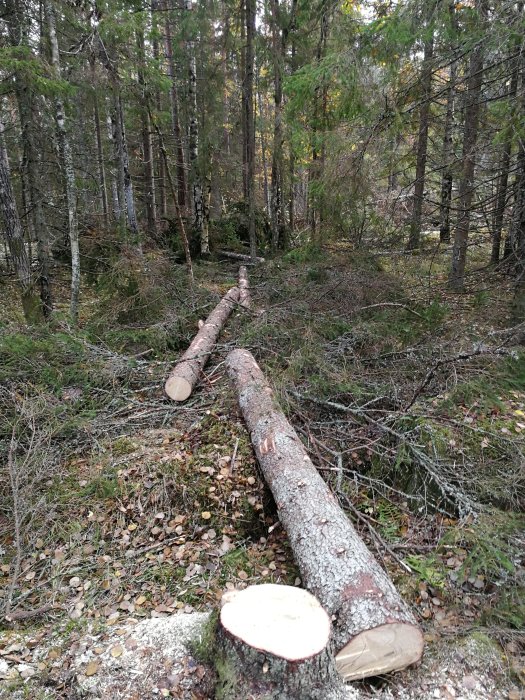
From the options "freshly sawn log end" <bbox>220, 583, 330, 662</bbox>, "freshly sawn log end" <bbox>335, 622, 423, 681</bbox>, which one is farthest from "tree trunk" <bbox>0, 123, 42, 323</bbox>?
"freshly sawn log end" <bbox>335, 622, 423, 681</bbox>

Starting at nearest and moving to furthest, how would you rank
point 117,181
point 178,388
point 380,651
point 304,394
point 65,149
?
point 380,651 < point 304,394 < point 178,388 < point 65,149 < point 117,181

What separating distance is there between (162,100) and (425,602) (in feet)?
64.6

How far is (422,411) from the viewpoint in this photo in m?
4.34

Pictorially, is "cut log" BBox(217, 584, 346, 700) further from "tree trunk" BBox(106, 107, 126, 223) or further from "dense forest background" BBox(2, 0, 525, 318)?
"tree trunk" BBox(106, 107, 126, 223)

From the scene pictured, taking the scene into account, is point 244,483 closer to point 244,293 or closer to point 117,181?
point 244,293

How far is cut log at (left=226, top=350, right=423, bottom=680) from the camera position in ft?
7.45

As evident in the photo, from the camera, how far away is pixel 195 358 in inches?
230

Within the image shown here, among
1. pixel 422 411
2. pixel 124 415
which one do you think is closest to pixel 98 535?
pixel 124 415

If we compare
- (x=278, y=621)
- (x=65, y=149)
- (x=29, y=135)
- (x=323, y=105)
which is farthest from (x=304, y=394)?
(x=29, y=135)

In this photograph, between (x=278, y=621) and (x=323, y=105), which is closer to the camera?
(x=278, y=621)

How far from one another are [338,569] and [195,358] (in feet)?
12.3

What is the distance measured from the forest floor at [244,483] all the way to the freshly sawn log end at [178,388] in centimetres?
18

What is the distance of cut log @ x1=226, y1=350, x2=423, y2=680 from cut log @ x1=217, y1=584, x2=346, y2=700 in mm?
295

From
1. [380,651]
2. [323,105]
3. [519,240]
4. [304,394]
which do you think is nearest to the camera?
[380,651]
